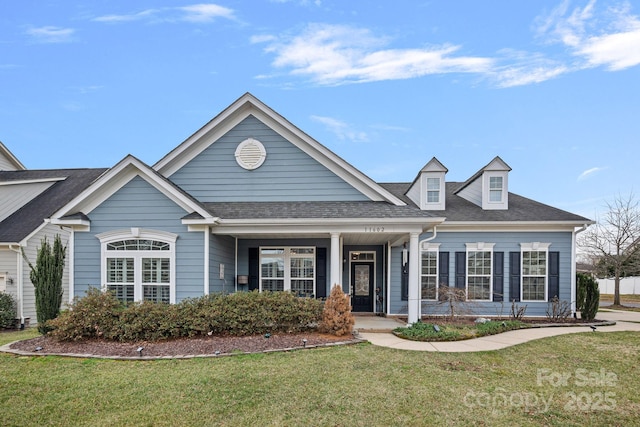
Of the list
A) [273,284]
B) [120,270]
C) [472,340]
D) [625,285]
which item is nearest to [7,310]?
[120,270]

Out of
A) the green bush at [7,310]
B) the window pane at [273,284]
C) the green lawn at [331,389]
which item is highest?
the window pane at [273,284]

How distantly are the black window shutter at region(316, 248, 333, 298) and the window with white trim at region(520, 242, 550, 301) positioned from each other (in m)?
6.70

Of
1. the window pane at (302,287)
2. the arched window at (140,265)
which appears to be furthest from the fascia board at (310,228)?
the window pane at (302,287)

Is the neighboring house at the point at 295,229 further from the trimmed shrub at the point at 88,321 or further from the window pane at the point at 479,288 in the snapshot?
the trimmed shrub at the point at 88,321

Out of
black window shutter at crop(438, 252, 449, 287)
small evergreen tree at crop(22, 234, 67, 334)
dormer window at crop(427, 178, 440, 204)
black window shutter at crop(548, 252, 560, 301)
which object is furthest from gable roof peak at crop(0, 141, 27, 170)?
black window shutter at crop(548, 252, 560, 301)

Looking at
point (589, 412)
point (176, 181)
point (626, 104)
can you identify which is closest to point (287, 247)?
point (176, 181)

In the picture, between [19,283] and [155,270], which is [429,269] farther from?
[19,283]

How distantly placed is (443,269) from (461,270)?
606 mm

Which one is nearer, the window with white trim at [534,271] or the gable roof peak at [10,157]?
the window with white trim at [534,271]

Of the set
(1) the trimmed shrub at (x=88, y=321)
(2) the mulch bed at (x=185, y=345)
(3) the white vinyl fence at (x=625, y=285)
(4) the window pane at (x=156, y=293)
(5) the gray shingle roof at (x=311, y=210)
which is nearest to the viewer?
(2) the mulch bed at (x=185, y=345)

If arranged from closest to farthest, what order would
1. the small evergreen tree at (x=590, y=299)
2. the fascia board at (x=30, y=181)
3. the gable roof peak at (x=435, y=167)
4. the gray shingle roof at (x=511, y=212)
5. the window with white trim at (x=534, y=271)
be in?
the small evergreen tree at (x=590, y=299) < the gray shingle roof at (x=511, y=212) < the window with white trim at (x=534, y=271) < the gable roof peak at (x=435, y=167) < the fascia board at (x=30, y=181)

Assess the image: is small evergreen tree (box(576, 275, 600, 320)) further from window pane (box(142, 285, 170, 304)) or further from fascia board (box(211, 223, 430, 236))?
window pane (box(142, 285, 170, 304))

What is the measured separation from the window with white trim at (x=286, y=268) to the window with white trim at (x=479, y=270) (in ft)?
17.6

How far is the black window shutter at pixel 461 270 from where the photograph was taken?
1280cm
